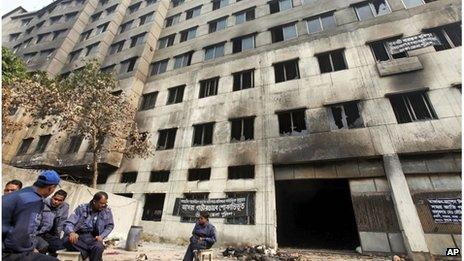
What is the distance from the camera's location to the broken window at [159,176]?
53.8ft

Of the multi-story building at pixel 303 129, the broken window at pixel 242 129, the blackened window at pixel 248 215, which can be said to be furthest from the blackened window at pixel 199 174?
the broken window at pixel 242 129

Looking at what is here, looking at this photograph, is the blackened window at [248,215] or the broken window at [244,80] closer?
the blackened window at [248,215]

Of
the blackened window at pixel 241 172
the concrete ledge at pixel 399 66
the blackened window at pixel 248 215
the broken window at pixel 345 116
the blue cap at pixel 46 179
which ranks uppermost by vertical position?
the concrete ledge at pixel 399 66

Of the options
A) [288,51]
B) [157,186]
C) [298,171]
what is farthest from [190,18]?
[298,171]

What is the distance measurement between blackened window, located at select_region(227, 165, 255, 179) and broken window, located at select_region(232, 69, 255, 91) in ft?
18.5

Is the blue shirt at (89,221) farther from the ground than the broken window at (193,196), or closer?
closer

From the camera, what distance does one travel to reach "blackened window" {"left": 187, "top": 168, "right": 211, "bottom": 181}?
1530 centimetres

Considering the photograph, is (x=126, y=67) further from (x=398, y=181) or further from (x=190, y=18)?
(x=398, y=181)

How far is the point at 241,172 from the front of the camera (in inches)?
572

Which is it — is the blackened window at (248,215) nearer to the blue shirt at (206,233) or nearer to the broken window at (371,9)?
the blue shirt at (206,233)

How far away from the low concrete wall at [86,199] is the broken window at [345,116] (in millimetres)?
12001

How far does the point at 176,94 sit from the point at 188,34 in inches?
289

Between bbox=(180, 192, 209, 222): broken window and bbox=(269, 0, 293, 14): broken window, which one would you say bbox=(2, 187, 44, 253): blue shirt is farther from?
bbox=(269, 0, 293, 14): broken window

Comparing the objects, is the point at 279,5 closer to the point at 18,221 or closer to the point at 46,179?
the point at 46,179
